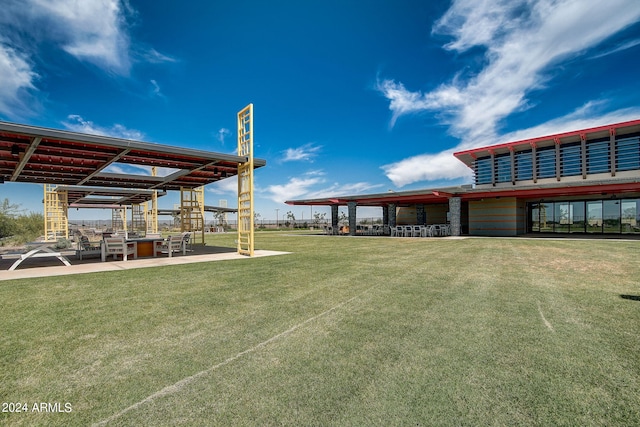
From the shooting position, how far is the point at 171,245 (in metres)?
10.8

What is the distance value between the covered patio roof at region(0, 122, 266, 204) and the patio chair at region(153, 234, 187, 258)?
2.99 m

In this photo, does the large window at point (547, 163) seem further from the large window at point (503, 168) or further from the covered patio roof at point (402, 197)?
the covered patio roof at point (402, 197)

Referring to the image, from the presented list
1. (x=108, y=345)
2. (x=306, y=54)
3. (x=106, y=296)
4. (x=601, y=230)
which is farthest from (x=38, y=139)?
(x=601, y=230)

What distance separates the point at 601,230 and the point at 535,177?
20.7 ft

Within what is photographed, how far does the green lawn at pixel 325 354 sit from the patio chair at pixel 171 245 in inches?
192

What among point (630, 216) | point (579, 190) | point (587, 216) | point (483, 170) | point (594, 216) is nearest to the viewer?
point (579, 190)

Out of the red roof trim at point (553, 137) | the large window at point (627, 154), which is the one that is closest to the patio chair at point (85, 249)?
the red roof trim at point (553, 137)

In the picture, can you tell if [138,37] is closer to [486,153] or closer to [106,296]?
[106,296]

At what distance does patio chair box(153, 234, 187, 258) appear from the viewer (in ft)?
34.8

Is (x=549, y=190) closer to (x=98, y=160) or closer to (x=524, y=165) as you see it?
(x=524, y=165)

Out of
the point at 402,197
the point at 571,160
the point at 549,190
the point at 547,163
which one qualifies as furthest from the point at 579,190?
the point at 402,197

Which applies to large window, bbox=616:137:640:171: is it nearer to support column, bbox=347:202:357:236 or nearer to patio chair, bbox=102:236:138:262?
support column, bbox=347:202:357:236

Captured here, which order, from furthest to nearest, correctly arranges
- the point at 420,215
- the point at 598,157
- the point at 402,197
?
1. the point at 420,215
2. the point at 402,197
3. the point at 598,157

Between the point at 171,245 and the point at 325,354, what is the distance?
970 centimetres
